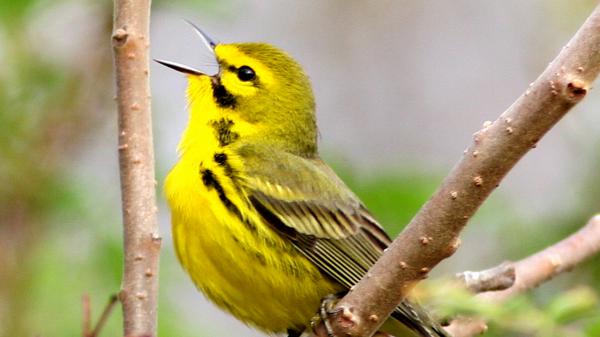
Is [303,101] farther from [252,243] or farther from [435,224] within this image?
[435,224]

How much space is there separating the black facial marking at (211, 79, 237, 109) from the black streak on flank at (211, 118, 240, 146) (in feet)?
0.22

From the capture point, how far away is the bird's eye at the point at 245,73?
4.34 metres

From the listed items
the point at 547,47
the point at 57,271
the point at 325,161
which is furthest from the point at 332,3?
the point at 57,271

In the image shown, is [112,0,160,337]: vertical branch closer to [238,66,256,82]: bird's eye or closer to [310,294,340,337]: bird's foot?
[310,294,340,337]: bird's foot

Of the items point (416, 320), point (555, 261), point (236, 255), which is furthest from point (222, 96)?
point (555, 261)

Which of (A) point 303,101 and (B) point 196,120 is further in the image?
(A) point 303,101

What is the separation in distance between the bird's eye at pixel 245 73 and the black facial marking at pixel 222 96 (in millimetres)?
116

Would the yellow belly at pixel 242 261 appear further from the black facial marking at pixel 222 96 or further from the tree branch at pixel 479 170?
the tree branch at pixel 479 170

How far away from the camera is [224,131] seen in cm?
414

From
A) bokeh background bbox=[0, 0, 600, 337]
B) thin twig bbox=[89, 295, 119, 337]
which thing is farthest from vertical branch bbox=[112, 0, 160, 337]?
bokeh background bbox=[0, 0, 600, 337]

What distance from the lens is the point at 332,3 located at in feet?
28.2

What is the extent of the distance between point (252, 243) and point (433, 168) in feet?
5.02

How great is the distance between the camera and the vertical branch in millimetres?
3109

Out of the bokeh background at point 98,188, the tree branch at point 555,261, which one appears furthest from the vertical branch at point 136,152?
the tree branch at point 555,261
